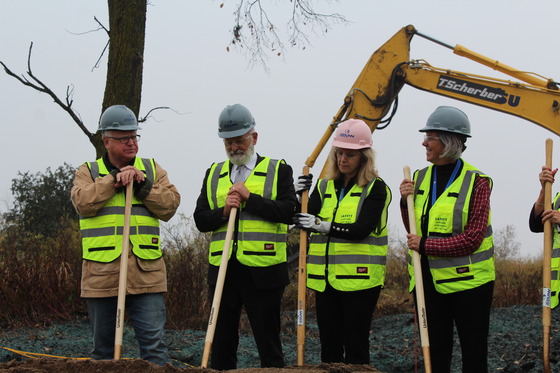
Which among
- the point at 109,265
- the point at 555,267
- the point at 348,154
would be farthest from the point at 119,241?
the point at 555,267

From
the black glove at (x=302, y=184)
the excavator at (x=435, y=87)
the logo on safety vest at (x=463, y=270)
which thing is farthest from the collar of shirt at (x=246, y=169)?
the excavator at (x=435, y=87)

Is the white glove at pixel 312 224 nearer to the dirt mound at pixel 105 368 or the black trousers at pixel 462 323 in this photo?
the black trousers at pixel 462 323

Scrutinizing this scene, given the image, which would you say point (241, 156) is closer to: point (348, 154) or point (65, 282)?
point (348, 154)

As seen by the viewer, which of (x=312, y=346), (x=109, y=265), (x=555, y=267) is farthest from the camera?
(x=312, y=346)

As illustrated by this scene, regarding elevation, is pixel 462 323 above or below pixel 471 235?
below

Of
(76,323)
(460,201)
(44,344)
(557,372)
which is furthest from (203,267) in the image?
(460,201)

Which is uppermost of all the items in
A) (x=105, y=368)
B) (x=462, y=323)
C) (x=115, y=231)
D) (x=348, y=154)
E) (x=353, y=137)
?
(x=353, y=137)

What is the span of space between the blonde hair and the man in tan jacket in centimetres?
123

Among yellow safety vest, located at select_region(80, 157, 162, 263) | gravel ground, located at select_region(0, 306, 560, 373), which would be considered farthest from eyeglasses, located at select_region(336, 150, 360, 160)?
gravel ground, located at select_region(0, 306, 560, 373)

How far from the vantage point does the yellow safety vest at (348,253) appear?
5914 millimetres

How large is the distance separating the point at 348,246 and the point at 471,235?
901 mm

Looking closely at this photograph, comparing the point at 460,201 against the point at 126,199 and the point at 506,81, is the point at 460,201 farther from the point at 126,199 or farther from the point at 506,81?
the point at 506,81

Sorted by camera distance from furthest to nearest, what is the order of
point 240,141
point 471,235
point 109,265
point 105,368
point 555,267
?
point 555,267 → point 240,141 → point 109,265 → point 471,235 → point 105,368

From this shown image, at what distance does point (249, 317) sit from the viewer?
5.97 meters
